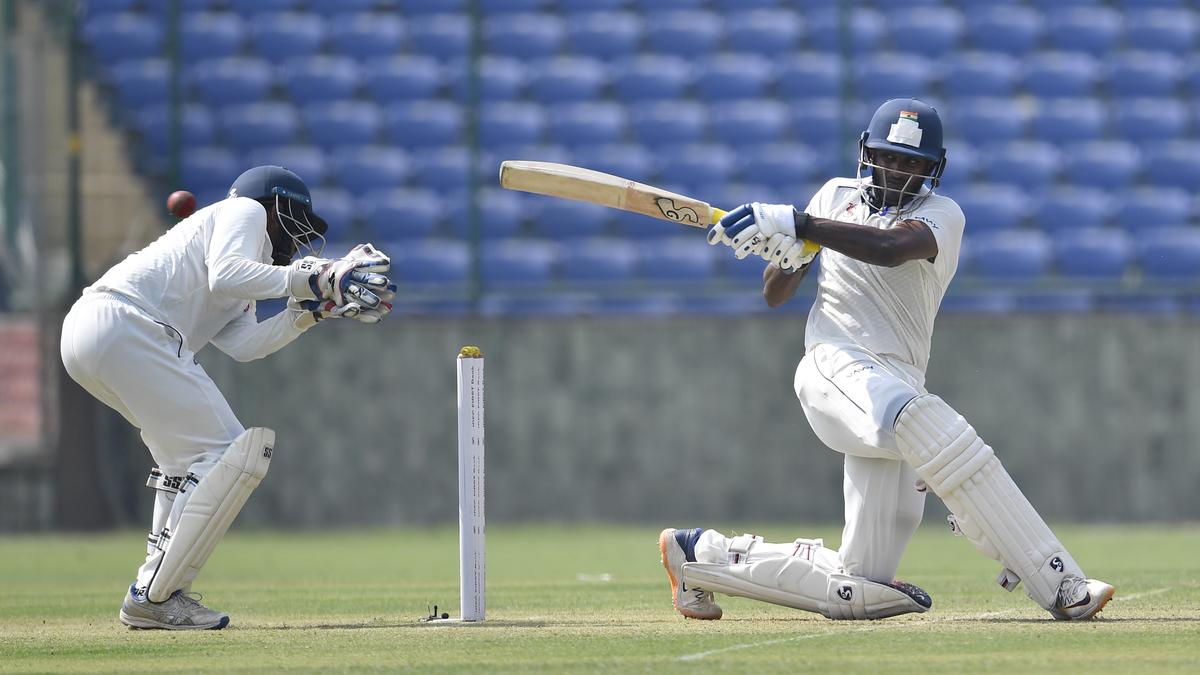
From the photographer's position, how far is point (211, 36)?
1539cm

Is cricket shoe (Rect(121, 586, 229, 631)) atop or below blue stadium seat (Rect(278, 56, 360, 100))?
below

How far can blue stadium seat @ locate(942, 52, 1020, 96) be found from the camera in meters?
15.5

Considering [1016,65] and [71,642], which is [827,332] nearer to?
[71,642]

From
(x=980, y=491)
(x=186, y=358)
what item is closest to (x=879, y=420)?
(x=980, y=491)

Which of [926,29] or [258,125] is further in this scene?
[926,29]

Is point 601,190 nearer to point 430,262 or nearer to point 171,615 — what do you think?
point 171,615

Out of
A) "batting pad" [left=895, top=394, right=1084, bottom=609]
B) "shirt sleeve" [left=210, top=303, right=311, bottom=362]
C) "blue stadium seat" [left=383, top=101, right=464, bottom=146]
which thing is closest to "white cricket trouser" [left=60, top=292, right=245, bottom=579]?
"shirt sleeve" [left=210, top=303, right=311, bottom=362]

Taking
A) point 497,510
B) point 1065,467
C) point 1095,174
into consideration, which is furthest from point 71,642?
point 1095,174

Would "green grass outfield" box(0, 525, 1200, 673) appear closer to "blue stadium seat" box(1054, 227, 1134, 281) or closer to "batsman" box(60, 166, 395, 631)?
"batsman" box(60, 166, 395, 631)

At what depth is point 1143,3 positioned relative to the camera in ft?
52.6

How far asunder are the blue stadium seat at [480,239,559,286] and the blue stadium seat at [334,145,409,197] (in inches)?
41.4

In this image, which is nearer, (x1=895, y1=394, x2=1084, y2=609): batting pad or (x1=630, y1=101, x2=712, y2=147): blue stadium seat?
(x1=895, y1=394, x2=1084, y2=609): batting pad

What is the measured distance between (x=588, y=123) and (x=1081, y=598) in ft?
32.0

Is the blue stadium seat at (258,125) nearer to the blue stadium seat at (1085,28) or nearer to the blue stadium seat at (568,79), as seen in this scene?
the blue stadium seat at (568,79)
